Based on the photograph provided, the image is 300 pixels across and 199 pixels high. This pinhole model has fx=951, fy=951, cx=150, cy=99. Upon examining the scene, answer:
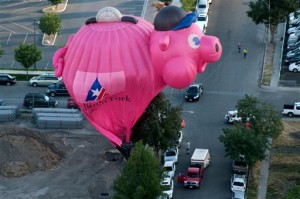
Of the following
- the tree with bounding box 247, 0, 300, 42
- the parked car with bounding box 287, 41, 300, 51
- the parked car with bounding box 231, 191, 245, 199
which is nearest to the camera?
the parked car with bounding box 231, 191, 245, 199

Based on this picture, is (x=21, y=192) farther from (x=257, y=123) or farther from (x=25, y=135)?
(x=257, y=123)

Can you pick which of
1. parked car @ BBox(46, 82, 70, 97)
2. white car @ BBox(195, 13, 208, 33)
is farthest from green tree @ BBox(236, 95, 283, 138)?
white car @ BBox(195, 13, 208, 33)

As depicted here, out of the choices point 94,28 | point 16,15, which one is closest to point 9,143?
point 94,28

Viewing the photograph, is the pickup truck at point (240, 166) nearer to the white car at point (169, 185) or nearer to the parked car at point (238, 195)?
the parked car at point (238, 195)

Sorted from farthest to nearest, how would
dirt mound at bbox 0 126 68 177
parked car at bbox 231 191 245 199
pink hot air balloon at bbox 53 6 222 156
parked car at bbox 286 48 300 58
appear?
parked car at bbox 286 48 300 58, dirt mound at bbox 0 126 68 177, parked car at bbox 231 191 245 199, pink hot air balloon at bbox 53 6 222 156

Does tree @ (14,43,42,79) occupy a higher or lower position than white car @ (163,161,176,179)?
higher

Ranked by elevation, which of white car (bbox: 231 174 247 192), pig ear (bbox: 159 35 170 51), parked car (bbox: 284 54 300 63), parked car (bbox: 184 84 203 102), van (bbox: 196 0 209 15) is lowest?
white car (bbox: 231 174 247 192)

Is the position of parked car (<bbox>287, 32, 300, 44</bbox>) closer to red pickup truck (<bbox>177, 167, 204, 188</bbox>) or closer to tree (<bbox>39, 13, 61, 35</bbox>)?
tree (<bbox>39, 13, 61, 35</bbox>)
